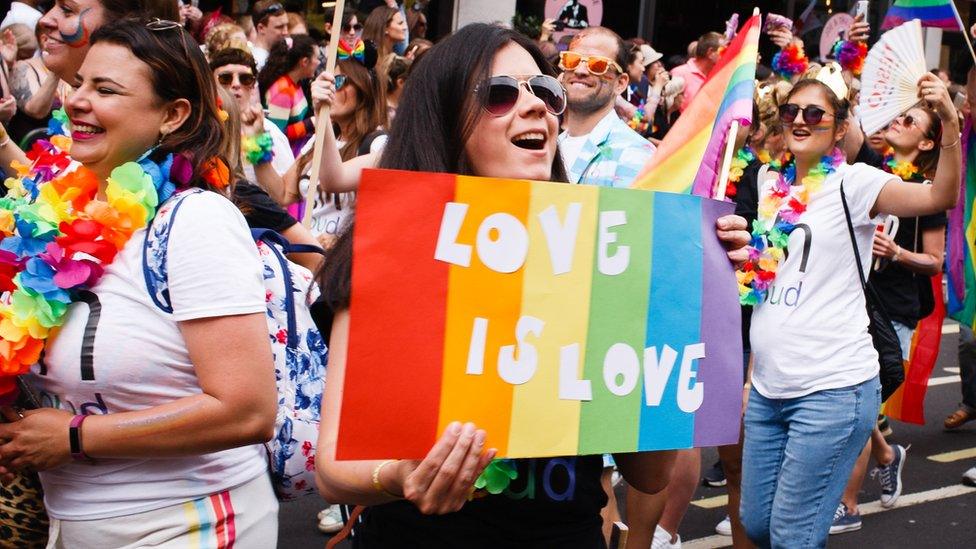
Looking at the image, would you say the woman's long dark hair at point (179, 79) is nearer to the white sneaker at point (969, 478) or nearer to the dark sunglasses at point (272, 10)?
the white sneaker at point (969, 478)

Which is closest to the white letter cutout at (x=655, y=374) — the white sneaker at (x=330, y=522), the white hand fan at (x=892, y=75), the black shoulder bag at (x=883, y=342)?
the black shoulder bag at (x=883, y=342)

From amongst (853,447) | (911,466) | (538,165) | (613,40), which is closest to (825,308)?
(853,447)

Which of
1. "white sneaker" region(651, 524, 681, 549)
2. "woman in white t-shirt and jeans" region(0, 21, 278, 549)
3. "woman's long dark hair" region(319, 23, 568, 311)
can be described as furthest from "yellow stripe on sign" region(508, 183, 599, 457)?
"white sneaker" region(651, 524, 681, 549)

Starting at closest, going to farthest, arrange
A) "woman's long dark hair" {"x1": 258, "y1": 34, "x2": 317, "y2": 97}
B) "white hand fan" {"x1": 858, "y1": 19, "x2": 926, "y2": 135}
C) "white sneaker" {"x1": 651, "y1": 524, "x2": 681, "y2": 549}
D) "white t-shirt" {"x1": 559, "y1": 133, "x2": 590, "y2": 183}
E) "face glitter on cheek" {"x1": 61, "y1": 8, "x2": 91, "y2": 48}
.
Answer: "face glitter on cheek" {"x1": 61, "y1": 8, "x2": 91, "y2": 48}, "white t-shirt" {"x1": 559, "y1": 133, "x2": 590, "y2": 183}, "white hand fan" {"x1": 858, "y1": 19, "x2": 926, "y2": 135}, "white sneaker" {"x1": 651, "y1": 524, "x2": 681, "y2": 549}, "woman's long dark hair" {"x1": 258, "y1": 34, "x2": 317, "y2": 97}

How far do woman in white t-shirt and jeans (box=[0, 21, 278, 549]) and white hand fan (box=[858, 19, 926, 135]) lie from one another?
3.34 m

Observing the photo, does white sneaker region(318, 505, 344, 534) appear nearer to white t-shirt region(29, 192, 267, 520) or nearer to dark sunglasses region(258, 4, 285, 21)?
white t-shirt region(29, 192, 267, 520)

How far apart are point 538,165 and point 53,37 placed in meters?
1.62

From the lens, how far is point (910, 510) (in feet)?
20.7

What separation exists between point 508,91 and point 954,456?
6.10 meters

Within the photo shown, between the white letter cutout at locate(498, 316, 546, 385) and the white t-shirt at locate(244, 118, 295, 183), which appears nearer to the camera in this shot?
the white letter cutout at locate(498, 316, 546, 385)

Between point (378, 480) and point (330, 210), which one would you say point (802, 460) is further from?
point (330, 210)

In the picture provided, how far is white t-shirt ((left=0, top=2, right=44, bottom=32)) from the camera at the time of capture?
7.45 metres

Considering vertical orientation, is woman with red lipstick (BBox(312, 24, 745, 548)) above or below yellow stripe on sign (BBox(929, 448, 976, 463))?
above

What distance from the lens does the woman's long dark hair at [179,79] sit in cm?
255
